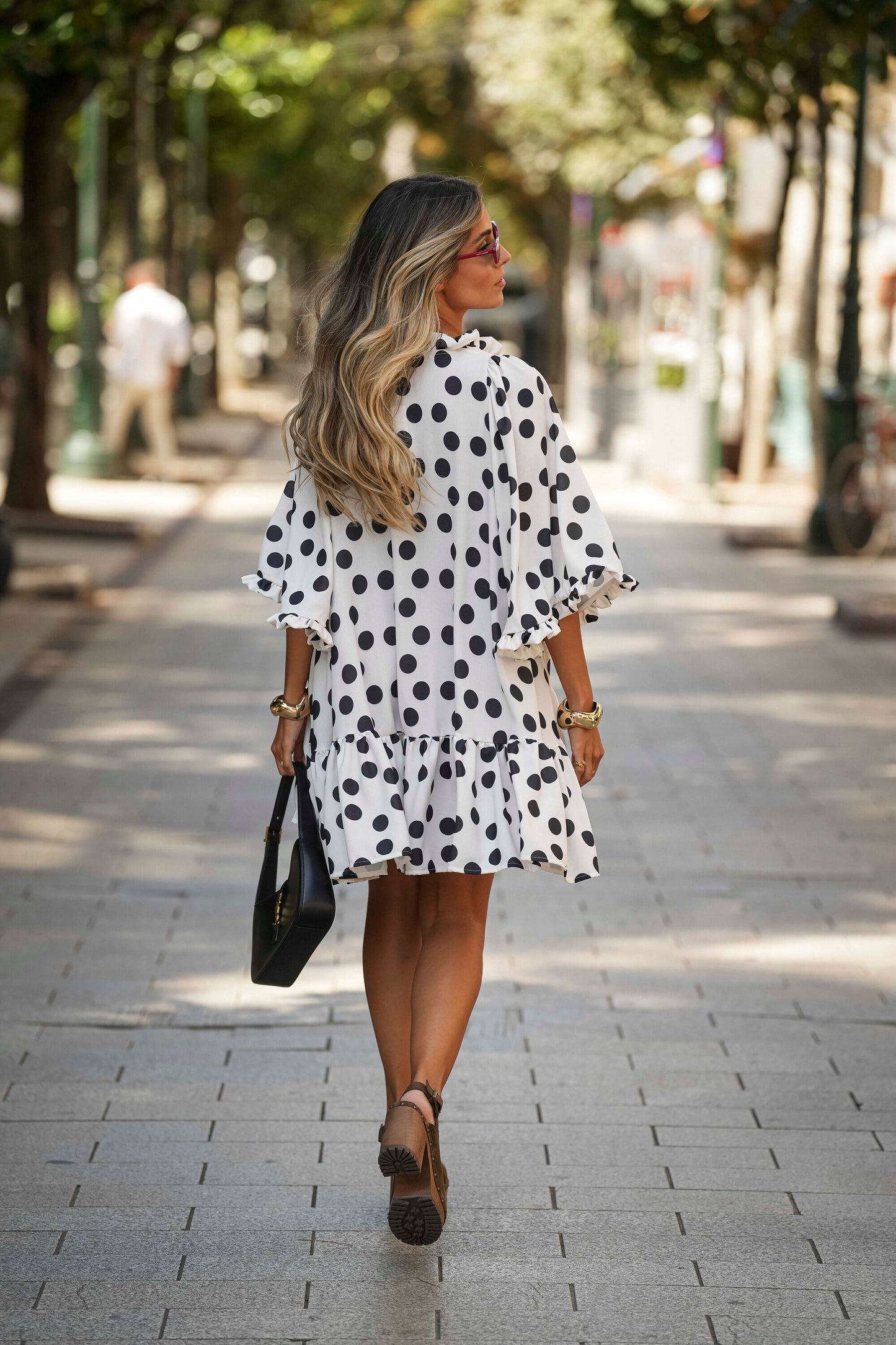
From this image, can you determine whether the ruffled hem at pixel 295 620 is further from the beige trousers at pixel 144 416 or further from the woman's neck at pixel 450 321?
the beige trousers at pixel 144 416

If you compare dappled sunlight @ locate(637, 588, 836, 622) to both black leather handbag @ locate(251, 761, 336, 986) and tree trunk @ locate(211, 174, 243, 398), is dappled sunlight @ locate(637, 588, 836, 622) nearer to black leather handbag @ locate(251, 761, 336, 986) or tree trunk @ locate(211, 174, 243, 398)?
black leather handbag @ locate(251, 761, 336, 986)

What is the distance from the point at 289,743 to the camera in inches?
140

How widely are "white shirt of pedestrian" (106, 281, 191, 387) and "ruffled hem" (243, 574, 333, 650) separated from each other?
15.3 meters

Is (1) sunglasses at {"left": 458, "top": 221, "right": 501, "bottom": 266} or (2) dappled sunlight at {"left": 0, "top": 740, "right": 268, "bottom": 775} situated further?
(2) dappled sunlight at {"left": 0, "top": 740, "right": 268, "bottom": 775}

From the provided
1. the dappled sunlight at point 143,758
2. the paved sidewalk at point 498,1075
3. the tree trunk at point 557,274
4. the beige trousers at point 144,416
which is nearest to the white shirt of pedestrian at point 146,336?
the beige trousers at point 144,416

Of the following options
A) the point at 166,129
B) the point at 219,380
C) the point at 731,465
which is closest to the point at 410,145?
the point at 219,380

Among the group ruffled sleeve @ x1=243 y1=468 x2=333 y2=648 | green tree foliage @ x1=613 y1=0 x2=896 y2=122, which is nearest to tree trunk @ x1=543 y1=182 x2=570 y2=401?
green tree foliage @ x1=613 y1=0 x2=896 y2=122

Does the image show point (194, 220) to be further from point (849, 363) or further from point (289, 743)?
point (289, 743)

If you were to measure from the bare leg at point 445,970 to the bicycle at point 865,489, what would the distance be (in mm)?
11420

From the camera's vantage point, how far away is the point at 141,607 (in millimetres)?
12164

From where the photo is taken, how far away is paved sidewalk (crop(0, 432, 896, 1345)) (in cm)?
336

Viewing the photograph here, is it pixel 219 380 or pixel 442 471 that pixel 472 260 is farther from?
pixel 219 380

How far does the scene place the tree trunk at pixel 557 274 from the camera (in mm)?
38688

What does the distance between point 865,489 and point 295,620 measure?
473 inches
